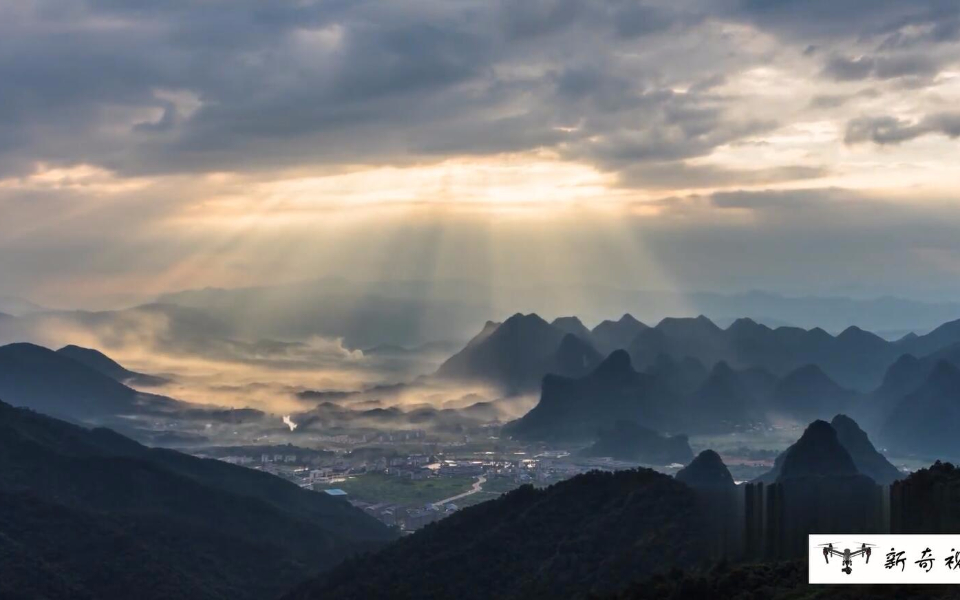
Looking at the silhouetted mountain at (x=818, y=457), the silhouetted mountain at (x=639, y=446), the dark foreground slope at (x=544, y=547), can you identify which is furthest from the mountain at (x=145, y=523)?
the silhouetted mountain at (x=639, y=446)

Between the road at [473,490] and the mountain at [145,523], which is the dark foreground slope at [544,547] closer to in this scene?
the mountain at [145,523]

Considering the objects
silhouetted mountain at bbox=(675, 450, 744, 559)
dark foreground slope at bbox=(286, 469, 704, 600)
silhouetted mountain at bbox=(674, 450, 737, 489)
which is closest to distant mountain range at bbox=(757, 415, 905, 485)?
silhouetted mountain at bbox=(674, 450, 737, 489)

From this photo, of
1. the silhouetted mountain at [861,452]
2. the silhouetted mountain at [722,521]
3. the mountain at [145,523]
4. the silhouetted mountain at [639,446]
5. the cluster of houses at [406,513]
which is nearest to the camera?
the silhouetted mountain at [722,521]

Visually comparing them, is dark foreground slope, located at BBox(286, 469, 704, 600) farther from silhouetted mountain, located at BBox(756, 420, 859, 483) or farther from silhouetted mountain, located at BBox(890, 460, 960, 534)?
silhouetted mountain, located at BBox(756, 420, 859, 483)

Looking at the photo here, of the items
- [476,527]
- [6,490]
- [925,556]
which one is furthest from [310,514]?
[925,556]

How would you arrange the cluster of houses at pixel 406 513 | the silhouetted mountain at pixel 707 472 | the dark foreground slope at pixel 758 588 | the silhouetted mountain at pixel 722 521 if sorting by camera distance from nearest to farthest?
1. the dark foreground slope at pixel 758 588
2. the silhouetted mountain at pixel 722 521
3. the silhouetted mountain at pixel 707 472
4. the cluster of houses at pixel 406 513

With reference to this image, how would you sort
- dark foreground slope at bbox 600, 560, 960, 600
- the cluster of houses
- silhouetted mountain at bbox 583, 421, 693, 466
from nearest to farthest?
1. dark foreground slope at bbox 600, 560, 960, 600
2. the cluster of houses
3. silhouetted mountain at bbox 583, 421, 693, 466

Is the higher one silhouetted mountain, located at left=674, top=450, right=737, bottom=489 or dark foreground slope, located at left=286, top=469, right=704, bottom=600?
silhouetted mountain, located at left=674, top=450, right=737, bottom=489

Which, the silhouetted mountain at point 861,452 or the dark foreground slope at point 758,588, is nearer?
the dark foreground slope at point 758,588
